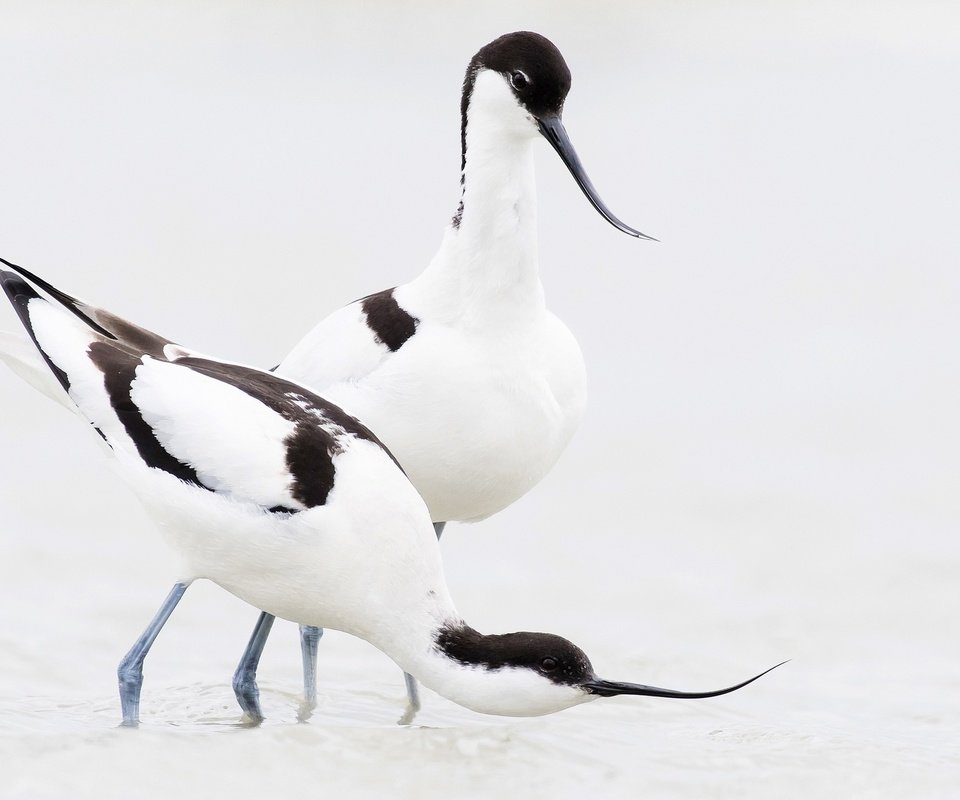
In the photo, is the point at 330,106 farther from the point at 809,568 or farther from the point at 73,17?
the point at 809,568

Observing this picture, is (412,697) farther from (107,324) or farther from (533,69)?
(533,69)

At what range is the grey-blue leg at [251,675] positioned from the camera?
582 cm

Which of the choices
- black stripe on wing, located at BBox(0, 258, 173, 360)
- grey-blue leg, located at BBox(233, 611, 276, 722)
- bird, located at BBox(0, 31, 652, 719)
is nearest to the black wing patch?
bird, located at BBox(0, 31, 652, 719)

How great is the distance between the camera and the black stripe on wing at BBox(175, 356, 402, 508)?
4863mm

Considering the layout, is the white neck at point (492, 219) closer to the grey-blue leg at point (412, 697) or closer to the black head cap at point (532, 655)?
the grey-blue leg at point (412, 697)

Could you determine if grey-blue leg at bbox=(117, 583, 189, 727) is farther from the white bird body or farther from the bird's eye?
the bird's eye

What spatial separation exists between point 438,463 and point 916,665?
2.67 meters

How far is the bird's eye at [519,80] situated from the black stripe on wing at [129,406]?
5.20 feet

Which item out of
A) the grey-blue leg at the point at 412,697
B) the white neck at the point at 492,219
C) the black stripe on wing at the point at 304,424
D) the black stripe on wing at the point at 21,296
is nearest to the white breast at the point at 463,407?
the white neck at the point at 492,219

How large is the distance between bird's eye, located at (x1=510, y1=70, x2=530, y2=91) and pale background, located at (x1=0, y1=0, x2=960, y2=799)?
2179 mm

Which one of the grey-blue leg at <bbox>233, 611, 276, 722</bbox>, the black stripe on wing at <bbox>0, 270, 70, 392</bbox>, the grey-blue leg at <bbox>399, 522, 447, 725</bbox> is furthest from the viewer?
the grey-blue leg at <bbox>399, 522, 447, 725</bbox>

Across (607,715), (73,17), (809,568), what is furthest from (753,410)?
(73,17)

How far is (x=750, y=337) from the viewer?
11.0 meters

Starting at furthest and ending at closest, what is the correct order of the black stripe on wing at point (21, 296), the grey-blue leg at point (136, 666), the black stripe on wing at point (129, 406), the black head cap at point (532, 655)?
the black stripe on wing at point (21, 296) < the grey-blue leg at point (136, 666) < the black stripe on wing at point (129, 406) < the black head cap at point (532, 655)
